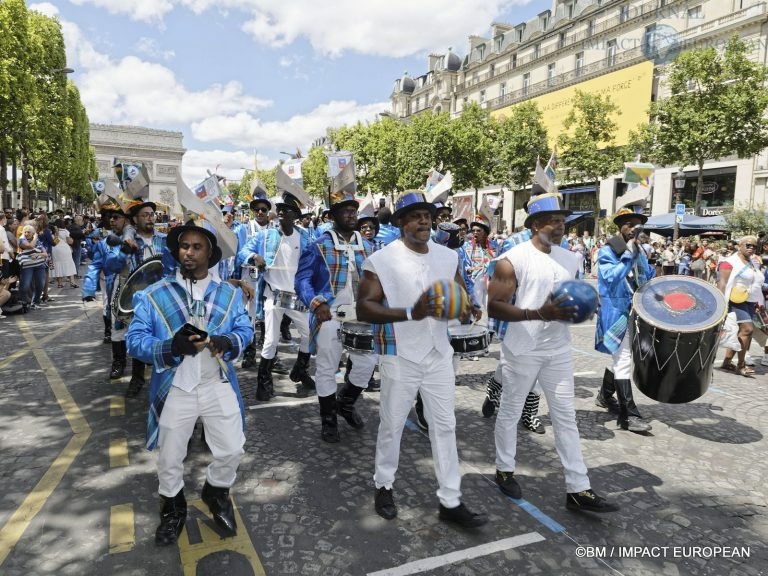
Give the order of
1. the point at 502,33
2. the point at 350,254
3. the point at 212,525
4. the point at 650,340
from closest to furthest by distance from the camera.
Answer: the point at 212,525 → the point at 650,340 → the point at 350,254 → the point at 502,33

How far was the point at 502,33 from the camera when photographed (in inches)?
2323

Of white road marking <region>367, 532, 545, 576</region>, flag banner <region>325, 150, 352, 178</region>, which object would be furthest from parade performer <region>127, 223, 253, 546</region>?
flag banner <region>325, 150, 352, 178</region>

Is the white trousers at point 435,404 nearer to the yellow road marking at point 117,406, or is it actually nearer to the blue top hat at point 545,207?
the blue top hat at point 545,207

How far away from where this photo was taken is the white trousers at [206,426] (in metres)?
3.09

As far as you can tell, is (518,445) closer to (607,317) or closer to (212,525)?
(607,317)

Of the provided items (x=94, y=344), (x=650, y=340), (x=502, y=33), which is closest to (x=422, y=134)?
(x=502, y=33)

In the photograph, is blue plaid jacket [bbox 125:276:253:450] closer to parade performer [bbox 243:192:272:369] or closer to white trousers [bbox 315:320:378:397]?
white trousers [bbox 315:320:378:397]

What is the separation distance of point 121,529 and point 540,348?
2964 mm

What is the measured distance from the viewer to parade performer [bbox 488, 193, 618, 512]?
371 cm

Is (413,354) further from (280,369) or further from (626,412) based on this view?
(280,369)

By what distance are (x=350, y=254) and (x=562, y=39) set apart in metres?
49.8

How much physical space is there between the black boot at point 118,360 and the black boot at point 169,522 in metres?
3.88

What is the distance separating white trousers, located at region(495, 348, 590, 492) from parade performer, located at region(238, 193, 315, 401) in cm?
270

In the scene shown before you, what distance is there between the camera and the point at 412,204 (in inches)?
142
